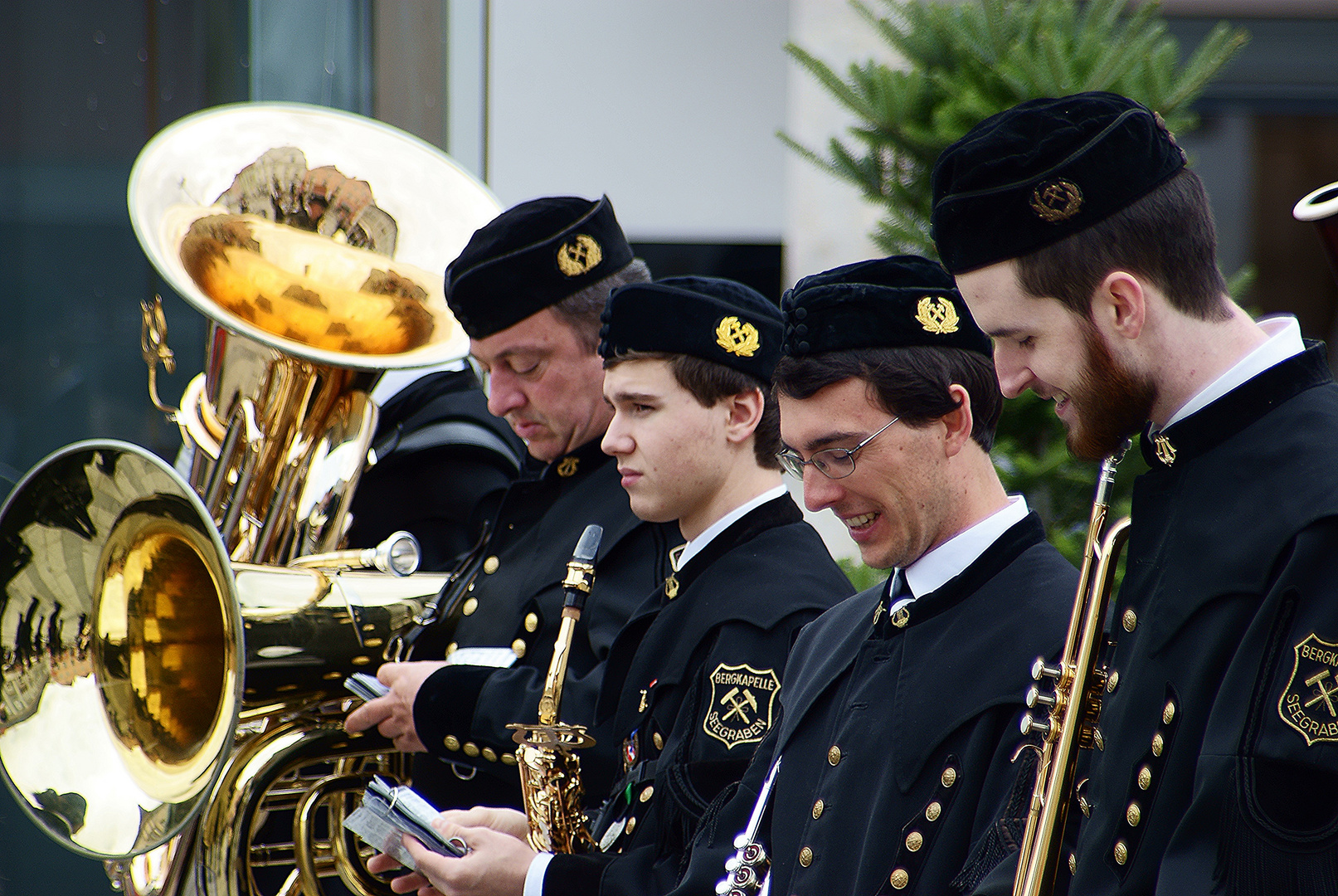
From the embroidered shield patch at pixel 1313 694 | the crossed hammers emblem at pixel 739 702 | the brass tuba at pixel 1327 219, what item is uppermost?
the brass tuba at pixel 1327 219

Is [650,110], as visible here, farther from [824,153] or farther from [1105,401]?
[1105,401]

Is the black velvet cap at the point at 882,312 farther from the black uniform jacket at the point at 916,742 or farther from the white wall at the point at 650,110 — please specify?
the white wall at the point at 650,110

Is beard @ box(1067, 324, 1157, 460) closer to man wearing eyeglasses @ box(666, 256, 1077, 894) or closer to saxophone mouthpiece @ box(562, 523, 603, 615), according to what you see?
man wearing eyeglasses @ box(666, 256, 1077, 894)

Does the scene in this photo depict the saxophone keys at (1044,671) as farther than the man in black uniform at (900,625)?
→ No

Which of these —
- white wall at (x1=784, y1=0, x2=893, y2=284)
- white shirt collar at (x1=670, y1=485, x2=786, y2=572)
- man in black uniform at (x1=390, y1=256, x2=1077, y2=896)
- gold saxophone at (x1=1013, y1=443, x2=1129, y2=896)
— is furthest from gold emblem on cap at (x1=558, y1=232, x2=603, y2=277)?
white wall at (x1=784, y1=0, x2=893, y2=284)

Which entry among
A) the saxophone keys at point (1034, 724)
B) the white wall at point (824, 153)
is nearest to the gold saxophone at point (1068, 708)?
the saxophone keys at point (1034, 724)

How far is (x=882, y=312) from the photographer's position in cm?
238

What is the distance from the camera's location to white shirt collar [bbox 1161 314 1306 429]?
69.7 inches

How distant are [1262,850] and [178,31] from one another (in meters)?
6.23

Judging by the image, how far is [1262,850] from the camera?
1.54m

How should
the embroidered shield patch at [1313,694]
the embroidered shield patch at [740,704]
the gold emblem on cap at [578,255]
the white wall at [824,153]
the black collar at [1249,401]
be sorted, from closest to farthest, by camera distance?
the embroidered shield patch at [1313,694] → the black collar at [1249,401] → the embroidered shield patch at [740,704] → the gold emblem on cap at [578,255] → the white wall at [824,153]

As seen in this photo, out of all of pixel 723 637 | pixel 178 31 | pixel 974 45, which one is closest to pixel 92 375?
pixel 178 31

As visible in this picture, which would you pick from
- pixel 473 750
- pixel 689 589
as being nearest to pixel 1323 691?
pixel 689 589

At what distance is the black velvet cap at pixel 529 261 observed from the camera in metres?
3.45
